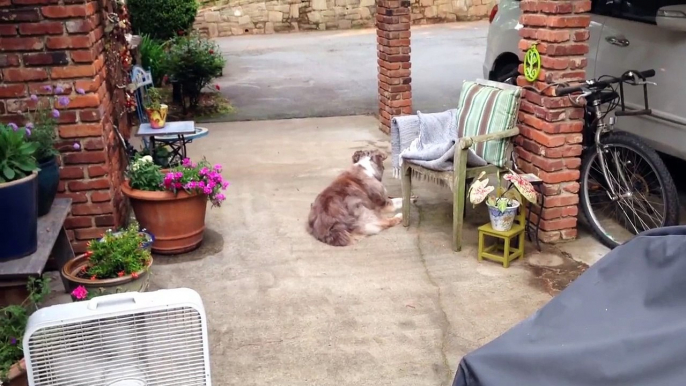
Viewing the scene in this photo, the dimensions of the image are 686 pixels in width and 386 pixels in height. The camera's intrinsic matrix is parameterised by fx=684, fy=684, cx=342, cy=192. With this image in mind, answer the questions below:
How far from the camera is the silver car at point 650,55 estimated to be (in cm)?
426

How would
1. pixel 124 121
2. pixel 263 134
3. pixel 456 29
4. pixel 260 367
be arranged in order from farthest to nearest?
1. pixel 456 29
2. pixel 263 134
3. pixel 124 121
4. pixel 260 367

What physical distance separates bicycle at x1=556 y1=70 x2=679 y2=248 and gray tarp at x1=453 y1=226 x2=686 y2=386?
2488 mm

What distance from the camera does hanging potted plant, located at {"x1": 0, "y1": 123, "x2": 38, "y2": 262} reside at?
2.98 meters

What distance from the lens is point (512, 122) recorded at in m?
4.36

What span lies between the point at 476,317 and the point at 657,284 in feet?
6.42

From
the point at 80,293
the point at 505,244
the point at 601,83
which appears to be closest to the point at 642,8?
the point at 601,83

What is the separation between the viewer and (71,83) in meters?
3.83

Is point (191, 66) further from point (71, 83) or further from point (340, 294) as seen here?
point (340, 294)

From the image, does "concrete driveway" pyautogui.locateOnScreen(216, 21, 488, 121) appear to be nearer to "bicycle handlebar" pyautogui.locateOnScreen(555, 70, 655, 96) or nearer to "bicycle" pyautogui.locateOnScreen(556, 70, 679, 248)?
"bicycle" pyautogui.locateOnScreen(556, 70, 679, 248)

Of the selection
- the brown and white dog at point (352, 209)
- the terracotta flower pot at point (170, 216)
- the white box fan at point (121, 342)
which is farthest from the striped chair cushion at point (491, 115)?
the white box fan at point (121, 342)

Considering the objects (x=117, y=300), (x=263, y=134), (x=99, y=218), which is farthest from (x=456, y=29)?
(x=117, y=300)

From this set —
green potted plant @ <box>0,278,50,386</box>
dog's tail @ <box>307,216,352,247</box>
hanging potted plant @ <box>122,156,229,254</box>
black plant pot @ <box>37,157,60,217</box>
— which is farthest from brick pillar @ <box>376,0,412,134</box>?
green potted plant @ <box>0,278,50,386</box>

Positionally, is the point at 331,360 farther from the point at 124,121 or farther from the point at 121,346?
the point at 124,121

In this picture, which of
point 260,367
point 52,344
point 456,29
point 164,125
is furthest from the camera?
point 456,29
